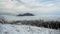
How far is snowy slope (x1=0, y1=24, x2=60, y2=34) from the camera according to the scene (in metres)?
1.70

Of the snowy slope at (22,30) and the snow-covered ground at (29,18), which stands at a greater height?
the snow-covered ground at (29,18)

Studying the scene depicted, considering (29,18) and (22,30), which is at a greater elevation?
(29,18)

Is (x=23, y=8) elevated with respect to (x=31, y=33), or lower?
elevated

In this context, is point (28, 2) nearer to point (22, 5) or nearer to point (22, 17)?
point (22, 5)

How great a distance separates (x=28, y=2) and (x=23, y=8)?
0.14m

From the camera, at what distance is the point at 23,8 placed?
1.79 metres

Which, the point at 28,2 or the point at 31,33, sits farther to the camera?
the point at 28,2

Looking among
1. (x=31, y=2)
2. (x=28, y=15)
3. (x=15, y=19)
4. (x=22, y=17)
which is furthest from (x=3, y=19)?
(x=31, y=2)

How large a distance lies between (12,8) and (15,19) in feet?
0.66

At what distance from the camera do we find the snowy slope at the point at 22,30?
170 centimetres

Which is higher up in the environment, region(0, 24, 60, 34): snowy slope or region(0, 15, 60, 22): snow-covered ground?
region(0, 15, 60, 22): snow-covered ground

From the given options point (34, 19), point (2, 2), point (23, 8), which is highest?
point (2, 2)

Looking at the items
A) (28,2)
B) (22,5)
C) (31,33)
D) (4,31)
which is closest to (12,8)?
(22,5)

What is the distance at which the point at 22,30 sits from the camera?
1712 millimetres
